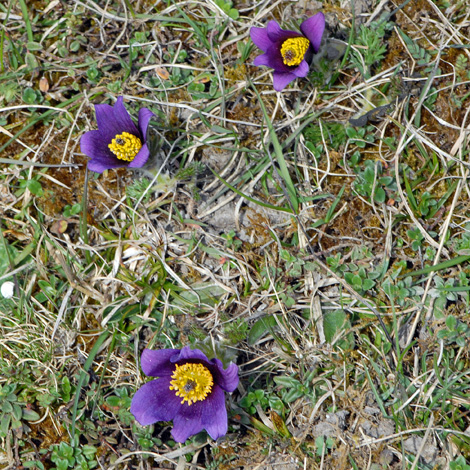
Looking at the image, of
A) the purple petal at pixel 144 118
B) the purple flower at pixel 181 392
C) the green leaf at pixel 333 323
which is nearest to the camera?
the purple flower at pixel 181 392

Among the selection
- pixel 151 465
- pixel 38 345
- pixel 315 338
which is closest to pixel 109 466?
pixel 151 465

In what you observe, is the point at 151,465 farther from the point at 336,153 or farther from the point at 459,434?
the point at 336,153

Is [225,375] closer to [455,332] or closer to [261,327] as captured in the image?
[261,327]

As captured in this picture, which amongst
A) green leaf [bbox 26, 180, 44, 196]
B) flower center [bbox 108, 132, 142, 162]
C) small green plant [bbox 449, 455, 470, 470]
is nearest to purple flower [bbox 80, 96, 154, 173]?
flower center [bbox 108, 132, 142, 162]

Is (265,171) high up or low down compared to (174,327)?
up

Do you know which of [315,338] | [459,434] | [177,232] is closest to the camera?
[459,434]

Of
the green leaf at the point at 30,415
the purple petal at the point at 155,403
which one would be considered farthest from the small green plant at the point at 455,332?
the green leaf at the point at 30,415

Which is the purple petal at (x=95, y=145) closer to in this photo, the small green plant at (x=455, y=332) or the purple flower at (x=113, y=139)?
the purple flower at (x=113, y=139)
